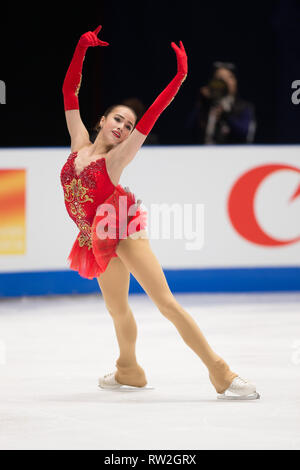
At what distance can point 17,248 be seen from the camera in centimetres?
605

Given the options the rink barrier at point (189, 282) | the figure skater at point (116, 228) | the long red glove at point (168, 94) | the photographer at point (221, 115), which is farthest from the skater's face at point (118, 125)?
the photographer at point (221, 115)

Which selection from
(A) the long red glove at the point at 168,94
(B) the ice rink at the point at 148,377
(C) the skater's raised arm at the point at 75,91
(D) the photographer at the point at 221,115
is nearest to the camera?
(B) the ice rink at the point at 148,377

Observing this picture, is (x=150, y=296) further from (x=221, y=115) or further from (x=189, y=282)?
(x=221, y=115)

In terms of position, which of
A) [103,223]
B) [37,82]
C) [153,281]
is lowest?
[153,281]

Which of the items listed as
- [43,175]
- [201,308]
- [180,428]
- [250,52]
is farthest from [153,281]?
[250,52]

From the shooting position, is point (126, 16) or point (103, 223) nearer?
point (103, 223)

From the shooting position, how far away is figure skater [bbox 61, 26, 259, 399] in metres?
3.54

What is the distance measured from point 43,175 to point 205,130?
131 centimetres

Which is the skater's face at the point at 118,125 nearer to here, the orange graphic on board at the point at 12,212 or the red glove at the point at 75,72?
the red glove at the point at 75,72

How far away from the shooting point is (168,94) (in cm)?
337

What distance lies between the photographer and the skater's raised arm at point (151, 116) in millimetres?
3350

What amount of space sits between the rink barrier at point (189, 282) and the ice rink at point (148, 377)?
95 mm

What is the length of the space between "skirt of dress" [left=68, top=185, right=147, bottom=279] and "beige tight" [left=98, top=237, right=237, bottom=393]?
0.04m
